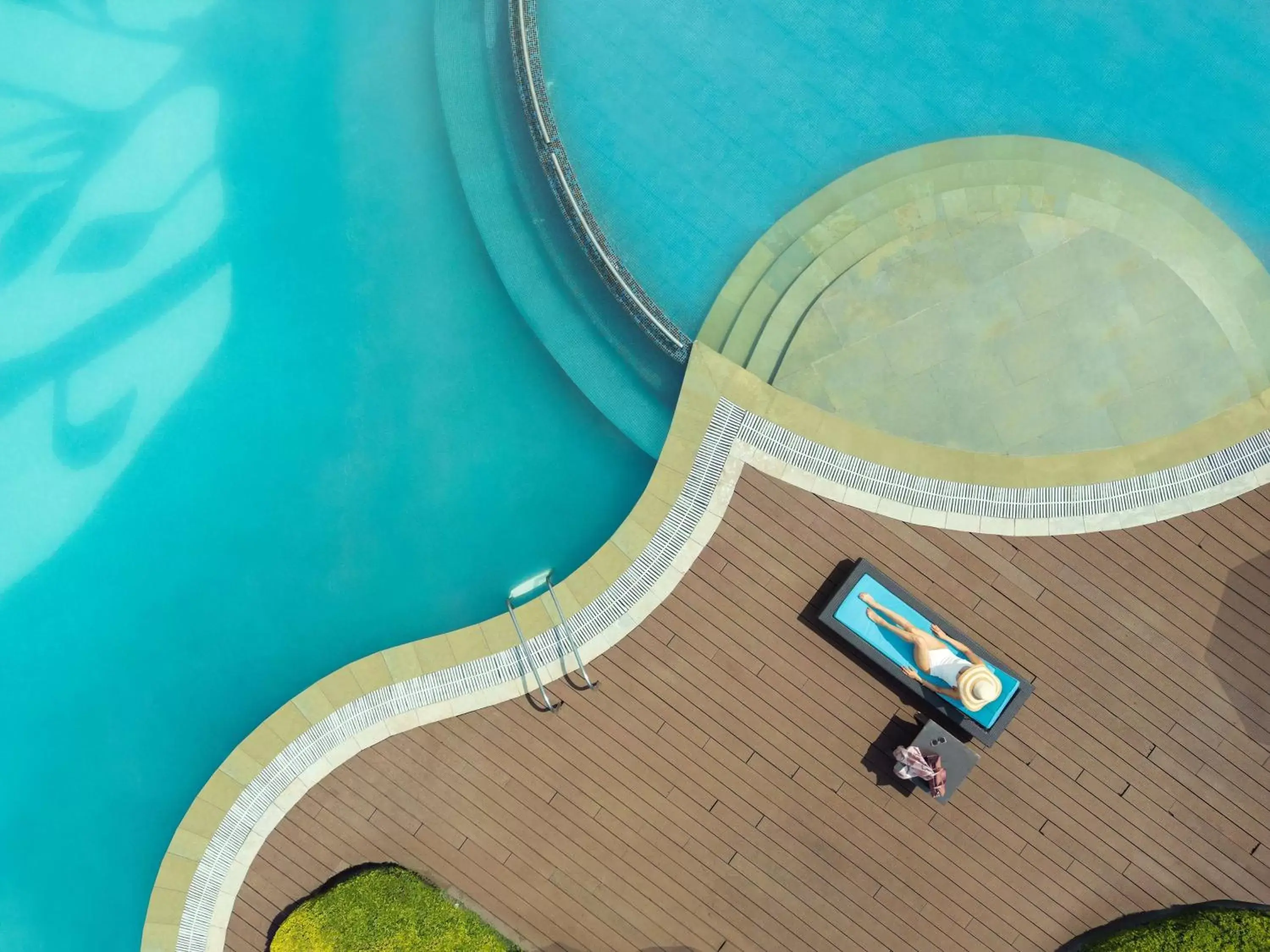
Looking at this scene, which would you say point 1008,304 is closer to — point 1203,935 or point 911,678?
point 911,678

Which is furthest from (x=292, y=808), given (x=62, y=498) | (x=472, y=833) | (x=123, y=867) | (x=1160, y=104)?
(x=1160, y=104)

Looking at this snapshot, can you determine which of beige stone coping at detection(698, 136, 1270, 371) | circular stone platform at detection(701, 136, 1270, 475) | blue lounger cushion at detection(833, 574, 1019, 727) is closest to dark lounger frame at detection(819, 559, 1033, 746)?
blue lounger cushion at detection(833, 574, 1019, 727)

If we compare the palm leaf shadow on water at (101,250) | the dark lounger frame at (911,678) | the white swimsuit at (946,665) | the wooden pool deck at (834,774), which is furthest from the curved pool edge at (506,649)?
the palm leaf shadow on water at (101,250)

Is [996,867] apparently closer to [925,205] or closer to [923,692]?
[923,692]

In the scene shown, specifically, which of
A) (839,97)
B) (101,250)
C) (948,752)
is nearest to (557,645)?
(948,752)

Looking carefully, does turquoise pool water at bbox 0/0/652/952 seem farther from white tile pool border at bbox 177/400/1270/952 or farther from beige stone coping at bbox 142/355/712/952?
white tile pool border at bbox 177/400/1270/952

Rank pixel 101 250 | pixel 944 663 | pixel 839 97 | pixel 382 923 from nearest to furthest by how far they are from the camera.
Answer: pixel 944 663
pixel 382 923
pixel 839 97
pixel 101 250
